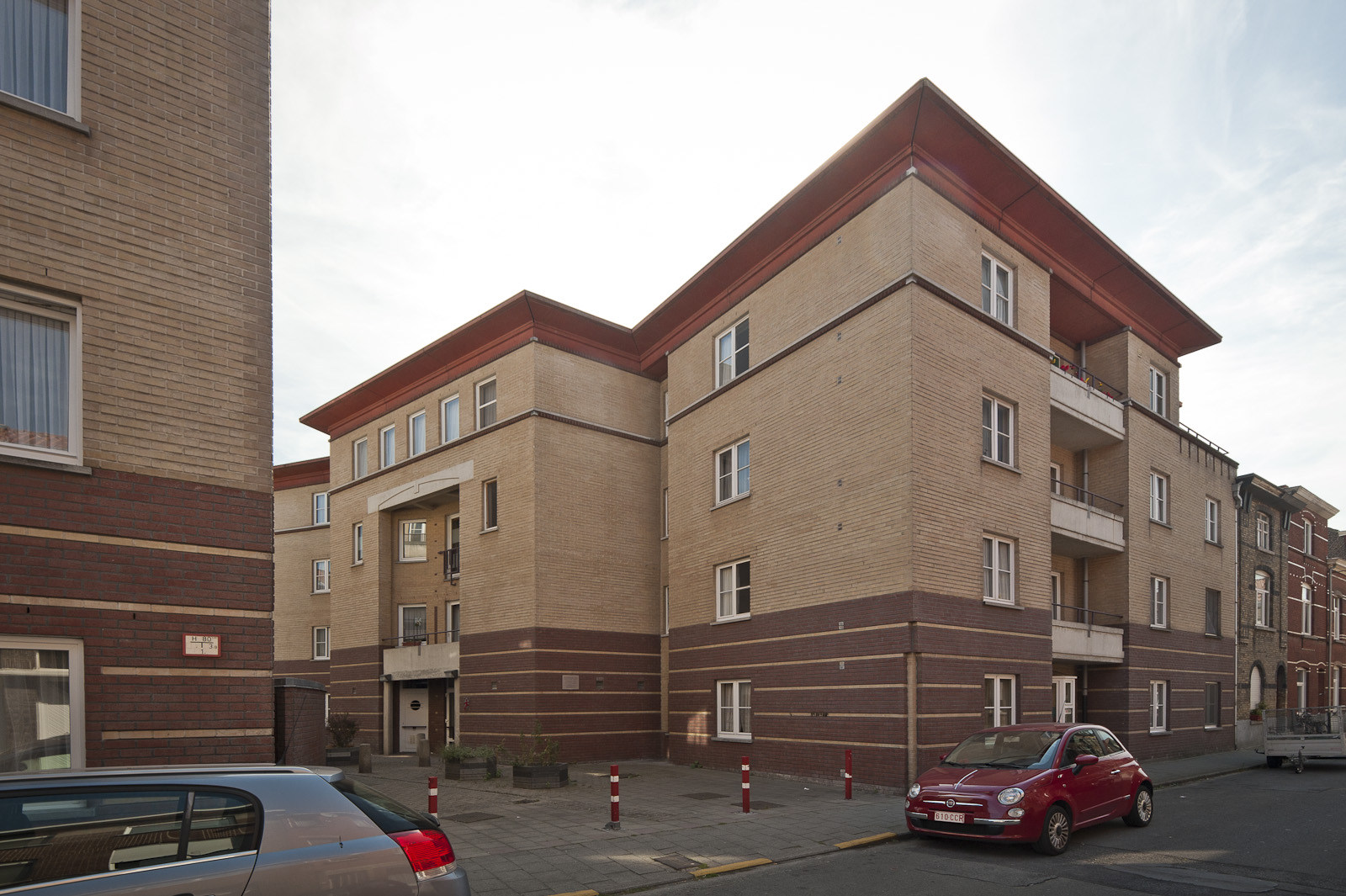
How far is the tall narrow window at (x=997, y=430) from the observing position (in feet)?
59.0

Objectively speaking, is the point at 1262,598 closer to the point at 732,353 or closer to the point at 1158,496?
the point at 1158,496

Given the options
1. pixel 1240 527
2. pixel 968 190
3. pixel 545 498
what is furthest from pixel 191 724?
pixel 1240 527

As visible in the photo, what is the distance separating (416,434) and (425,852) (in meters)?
24.1

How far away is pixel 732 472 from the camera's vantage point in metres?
21.5

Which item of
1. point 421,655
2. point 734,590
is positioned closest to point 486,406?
point 421,655

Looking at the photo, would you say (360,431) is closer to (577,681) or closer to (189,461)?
(577,681)

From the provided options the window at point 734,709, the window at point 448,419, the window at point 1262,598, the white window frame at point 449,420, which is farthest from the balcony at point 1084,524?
the window at point 448,419

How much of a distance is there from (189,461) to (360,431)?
2277 cm

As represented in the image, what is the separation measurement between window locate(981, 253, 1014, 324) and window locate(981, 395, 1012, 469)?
71.4 inches

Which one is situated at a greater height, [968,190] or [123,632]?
[968,190]

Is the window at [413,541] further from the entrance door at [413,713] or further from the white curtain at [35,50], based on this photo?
the white curtain at [35,50]

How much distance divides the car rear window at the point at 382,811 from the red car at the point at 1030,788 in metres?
7.46

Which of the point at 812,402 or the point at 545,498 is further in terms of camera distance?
the point at 545,498

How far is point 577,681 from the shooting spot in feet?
74.9
